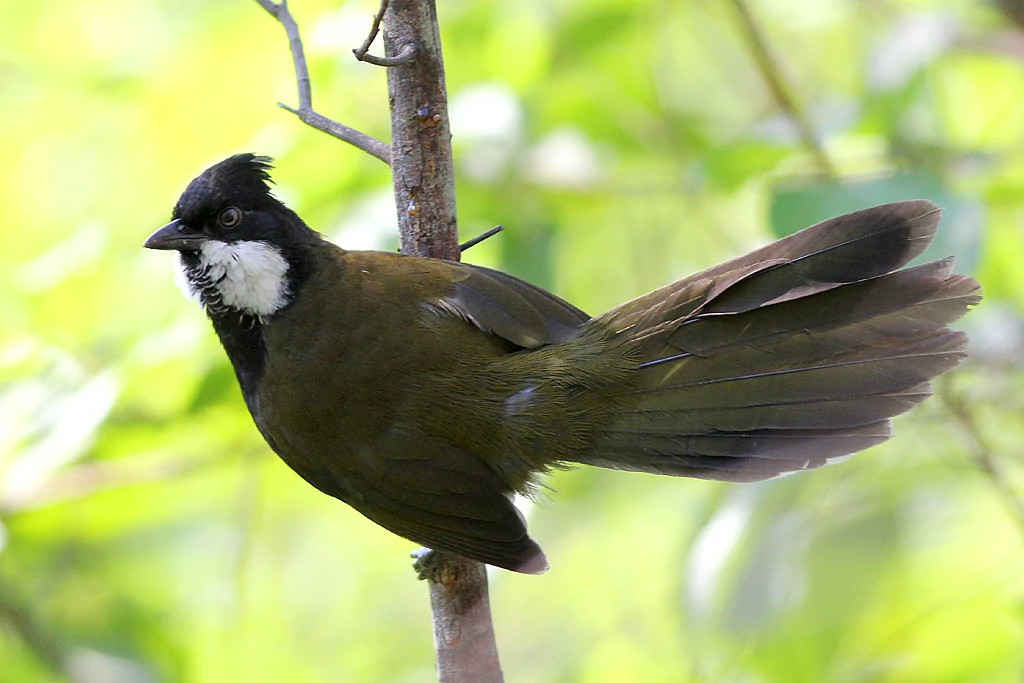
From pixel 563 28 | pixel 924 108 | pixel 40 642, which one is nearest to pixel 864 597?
pixel 924 108

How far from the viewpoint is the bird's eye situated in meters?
2.82

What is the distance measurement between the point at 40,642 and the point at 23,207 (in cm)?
179

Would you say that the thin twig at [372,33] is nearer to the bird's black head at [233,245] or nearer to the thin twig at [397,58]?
the thin twig at [397,58]

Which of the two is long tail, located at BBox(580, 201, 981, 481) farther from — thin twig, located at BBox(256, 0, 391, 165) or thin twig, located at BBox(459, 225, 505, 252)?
thin twig, located at BBox(256, 0, 391, 165)

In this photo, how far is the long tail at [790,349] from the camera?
7.37 ft

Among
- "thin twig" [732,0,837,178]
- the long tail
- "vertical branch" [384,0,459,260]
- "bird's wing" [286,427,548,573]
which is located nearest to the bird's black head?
"vertical branch" [384,0,459,260]

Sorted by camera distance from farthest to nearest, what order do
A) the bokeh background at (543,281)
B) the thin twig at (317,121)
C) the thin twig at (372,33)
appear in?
the bokeh background at (543,281) < the thin twig at (317,121) < the thin twig at (372,33)

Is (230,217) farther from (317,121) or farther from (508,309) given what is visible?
(508,309)

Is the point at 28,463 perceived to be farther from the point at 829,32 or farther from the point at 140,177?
the point at 829,32

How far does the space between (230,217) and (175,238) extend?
0.52ft

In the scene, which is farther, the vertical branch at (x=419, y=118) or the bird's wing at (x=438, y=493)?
the bird's wing at (x=438, y=493)

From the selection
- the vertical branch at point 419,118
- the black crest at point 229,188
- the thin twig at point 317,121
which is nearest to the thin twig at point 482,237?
the vertical branch at point 419,118

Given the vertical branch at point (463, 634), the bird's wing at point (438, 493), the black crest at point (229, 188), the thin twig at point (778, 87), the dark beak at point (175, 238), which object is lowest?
the vertical branch at point (463, 634)

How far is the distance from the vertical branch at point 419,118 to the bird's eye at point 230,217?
492 millimetres
